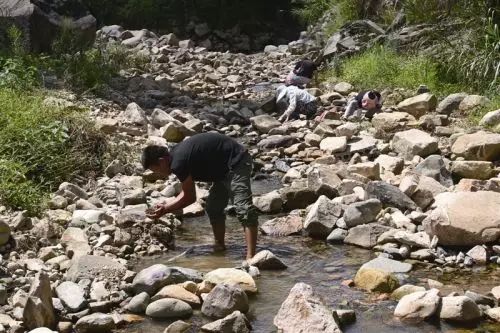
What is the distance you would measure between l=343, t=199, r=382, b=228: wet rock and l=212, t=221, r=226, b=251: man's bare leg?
1.08m

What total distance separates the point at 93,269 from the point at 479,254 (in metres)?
2.90

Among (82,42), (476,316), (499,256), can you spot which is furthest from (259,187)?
(82,42)

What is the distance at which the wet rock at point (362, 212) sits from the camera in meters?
6.15

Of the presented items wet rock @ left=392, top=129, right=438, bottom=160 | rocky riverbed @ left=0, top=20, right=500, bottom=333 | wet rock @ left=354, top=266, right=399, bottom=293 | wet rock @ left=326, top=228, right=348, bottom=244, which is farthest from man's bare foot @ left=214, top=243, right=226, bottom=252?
wet rock @ left=392, top=129, right=438, bottom=160

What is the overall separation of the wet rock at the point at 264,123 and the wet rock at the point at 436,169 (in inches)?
133

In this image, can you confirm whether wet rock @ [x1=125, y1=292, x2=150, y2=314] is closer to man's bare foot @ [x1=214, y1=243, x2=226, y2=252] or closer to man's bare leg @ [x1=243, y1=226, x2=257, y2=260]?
man's bare leg @ [x1=243, y1=226, x2=257, y2=260]

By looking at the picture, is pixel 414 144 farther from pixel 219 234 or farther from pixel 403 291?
pixel 403 291

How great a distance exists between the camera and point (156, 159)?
5340mm

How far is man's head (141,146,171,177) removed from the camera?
5.30 metres

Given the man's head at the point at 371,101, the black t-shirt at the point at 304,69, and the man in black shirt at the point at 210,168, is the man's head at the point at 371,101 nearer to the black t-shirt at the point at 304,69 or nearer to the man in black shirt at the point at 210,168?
the black t-shirt at the point at 304,69

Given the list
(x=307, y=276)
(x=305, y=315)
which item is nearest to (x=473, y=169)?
(x=307, y=276)

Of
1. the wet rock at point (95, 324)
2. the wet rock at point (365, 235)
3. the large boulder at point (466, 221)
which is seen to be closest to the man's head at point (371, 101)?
the wet rock at point (365, 235)

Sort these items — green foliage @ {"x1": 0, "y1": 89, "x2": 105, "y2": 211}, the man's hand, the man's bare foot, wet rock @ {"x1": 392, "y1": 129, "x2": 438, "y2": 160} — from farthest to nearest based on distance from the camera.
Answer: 1. wet rock @ {"x1": 392, "y1": 129, "x2": 438, "y2": 160}
2. green foliage @ {"x1": 0, "y1": 89, "x2": 105, "y2": 211}
3. the man's bare foot
4. the man's hand

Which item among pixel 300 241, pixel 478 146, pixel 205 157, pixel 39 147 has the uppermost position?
pixel 205 157
